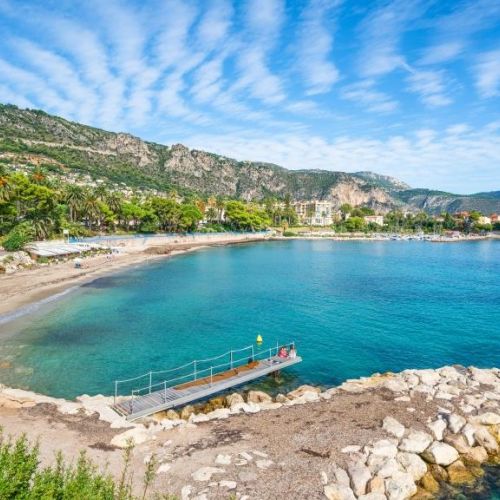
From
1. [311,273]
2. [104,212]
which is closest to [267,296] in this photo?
[311,273]

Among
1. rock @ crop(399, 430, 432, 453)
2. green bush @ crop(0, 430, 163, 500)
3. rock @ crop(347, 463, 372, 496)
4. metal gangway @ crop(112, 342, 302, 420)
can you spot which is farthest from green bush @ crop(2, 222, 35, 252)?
rock @ crop(399, 430, 432, 453)

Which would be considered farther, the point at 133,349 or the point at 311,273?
the point at 311,273

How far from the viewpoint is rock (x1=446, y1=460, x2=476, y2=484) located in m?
13.8

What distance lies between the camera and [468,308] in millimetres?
41125

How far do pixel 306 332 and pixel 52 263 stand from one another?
146ft

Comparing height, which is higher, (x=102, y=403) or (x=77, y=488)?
(x=77, y=488)

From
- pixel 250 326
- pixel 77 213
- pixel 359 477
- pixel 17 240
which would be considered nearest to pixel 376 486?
pixel 359 477

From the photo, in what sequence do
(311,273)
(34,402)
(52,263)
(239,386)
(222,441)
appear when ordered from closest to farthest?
(222,441), (34,402), (239,386), (52,263), (311,273)

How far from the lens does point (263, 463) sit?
511 inches

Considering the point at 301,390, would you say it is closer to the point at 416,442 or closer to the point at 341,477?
the point at 416,442

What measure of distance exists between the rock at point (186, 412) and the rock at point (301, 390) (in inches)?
187

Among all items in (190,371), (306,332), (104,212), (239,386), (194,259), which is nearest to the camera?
(239,386)

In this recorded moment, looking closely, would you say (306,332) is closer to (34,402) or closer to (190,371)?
(190,371)

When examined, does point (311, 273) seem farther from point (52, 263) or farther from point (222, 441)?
point (222, 441)
